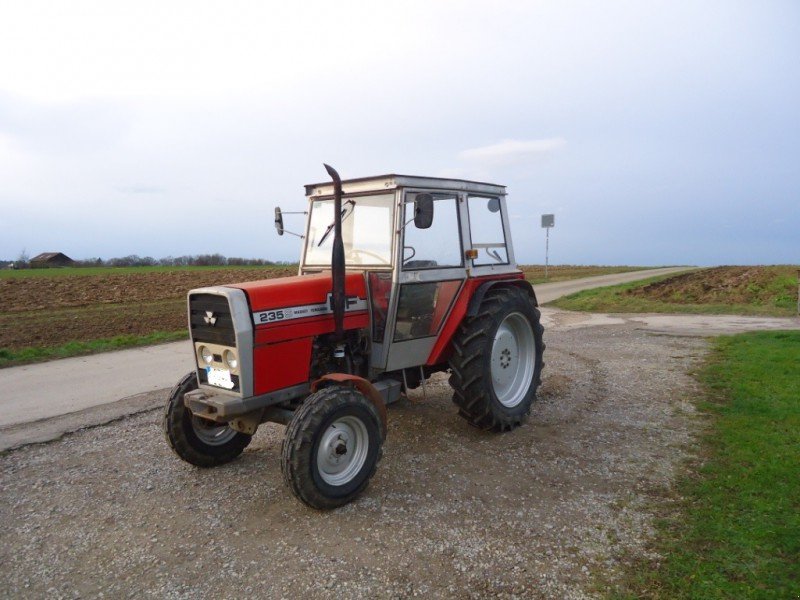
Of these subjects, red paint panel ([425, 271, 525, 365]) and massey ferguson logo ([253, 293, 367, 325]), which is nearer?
massey ferguson logo ([253, 293, 367, 325])

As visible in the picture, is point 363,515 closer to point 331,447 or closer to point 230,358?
point 331,447

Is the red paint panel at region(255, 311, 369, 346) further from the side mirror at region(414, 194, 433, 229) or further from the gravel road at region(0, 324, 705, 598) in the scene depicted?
the gravel road at region(0, 324, 705, 598)

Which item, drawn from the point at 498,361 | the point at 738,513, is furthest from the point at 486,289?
the point at 738,513

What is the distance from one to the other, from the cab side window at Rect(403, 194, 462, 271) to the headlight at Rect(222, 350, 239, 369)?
5.03ft

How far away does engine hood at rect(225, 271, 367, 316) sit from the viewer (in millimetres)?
4102

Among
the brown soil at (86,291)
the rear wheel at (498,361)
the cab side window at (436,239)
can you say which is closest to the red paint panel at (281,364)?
the cab side window at (436,239)

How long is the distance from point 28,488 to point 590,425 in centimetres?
493

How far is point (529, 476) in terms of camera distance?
14.8 feet

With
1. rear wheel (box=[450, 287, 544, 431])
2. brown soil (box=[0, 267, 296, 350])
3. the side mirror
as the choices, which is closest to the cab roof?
the side mirror

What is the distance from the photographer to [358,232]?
4.99 metres

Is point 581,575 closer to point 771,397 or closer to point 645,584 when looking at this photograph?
point 645,584

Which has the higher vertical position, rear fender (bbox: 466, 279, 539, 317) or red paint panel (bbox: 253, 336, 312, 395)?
rear fender (bbox: 466, 279, 539, 317)

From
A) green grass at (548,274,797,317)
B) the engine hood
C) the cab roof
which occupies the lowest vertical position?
green grass at (548,274,797,317)

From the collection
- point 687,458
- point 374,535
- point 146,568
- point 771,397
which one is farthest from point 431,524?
point 771,397
